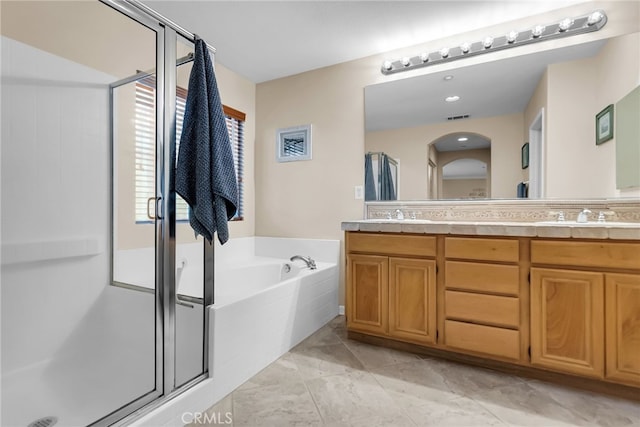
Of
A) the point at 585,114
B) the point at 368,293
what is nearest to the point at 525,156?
the point at 585,114

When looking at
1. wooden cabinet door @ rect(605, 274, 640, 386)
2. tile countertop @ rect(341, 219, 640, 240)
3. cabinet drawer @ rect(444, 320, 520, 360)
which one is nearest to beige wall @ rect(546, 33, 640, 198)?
tile countertop @ rect(341, 219, 640, 240)

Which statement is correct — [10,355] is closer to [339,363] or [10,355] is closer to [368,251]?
[339,363]

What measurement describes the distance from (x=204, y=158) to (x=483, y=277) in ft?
5.45

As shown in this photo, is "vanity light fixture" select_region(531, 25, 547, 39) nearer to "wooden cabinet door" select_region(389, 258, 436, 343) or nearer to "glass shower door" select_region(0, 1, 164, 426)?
"wooden cabinet door" select_region(389, 258, 436, 343)

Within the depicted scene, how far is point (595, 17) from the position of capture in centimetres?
199

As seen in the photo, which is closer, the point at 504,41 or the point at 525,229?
the point at 525,229

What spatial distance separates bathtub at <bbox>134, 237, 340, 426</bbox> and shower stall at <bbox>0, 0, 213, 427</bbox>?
61 millimetres

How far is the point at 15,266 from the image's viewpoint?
65.1 inches

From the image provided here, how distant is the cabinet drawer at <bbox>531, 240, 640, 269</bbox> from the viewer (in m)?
1.52

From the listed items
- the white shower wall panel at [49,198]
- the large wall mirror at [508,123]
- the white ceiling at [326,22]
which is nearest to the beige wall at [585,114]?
the large wall mirror at [508,123]

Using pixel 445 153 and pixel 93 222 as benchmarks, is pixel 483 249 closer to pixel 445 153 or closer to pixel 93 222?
pixel 445 153

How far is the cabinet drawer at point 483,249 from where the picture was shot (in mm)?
1774

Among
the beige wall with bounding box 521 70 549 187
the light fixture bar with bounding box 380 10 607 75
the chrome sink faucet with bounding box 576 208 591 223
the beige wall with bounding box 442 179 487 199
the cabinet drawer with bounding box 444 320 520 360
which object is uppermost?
the light fixture bar with bounding box 380 10 607 75

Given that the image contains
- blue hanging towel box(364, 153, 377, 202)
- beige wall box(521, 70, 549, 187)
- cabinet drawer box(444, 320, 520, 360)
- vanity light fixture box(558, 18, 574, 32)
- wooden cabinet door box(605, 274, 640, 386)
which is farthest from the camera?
blue hanging towel box(364, 153, 377, 202)
